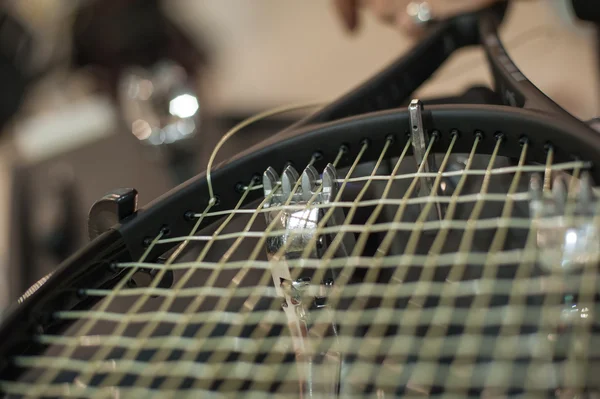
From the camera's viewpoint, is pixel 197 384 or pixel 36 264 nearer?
pixel 197 384

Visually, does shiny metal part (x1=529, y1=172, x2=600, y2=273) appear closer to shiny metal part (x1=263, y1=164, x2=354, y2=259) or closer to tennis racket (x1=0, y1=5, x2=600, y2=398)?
tennis racket (x1=0, y1=5, x2=600, y2=398)

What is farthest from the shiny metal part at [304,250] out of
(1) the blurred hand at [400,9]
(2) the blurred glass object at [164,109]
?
(2) the blurred glass object at [164,109]

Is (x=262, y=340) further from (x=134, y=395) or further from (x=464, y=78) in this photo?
(x=464, y=78)

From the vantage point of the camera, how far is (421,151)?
0.55 m

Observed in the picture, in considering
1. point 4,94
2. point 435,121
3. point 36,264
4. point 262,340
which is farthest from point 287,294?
point 4,94

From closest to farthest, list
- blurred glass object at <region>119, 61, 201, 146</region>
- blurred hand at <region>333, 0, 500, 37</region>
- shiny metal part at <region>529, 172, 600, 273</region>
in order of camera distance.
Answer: shiny metal part at <region>529, 172, 600, 273</region> < blurred hand at <region>333, 0, 500, 37</region> < blurred glass object at <region>119, 61, 201, 146</region>

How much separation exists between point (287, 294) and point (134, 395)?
126 millimetres

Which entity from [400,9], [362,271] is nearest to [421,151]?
[362,271]

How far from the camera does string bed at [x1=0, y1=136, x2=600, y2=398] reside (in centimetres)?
47

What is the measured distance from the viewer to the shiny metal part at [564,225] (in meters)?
0.46

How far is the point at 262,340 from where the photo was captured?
1.70ft

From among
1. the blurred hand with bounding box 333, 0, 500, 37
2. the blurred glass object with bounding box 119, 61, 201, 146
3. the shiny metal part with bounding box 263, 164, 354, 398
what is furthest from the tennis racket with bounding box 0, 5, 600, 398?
the blurred glass object with bounding box 119, 61, 201, 146

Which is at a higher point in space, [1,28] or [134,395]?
[1,28]

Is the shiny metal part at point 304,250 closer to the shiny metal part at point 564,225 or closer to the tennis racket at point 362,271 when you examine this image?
the tennis racket at point 362,271
